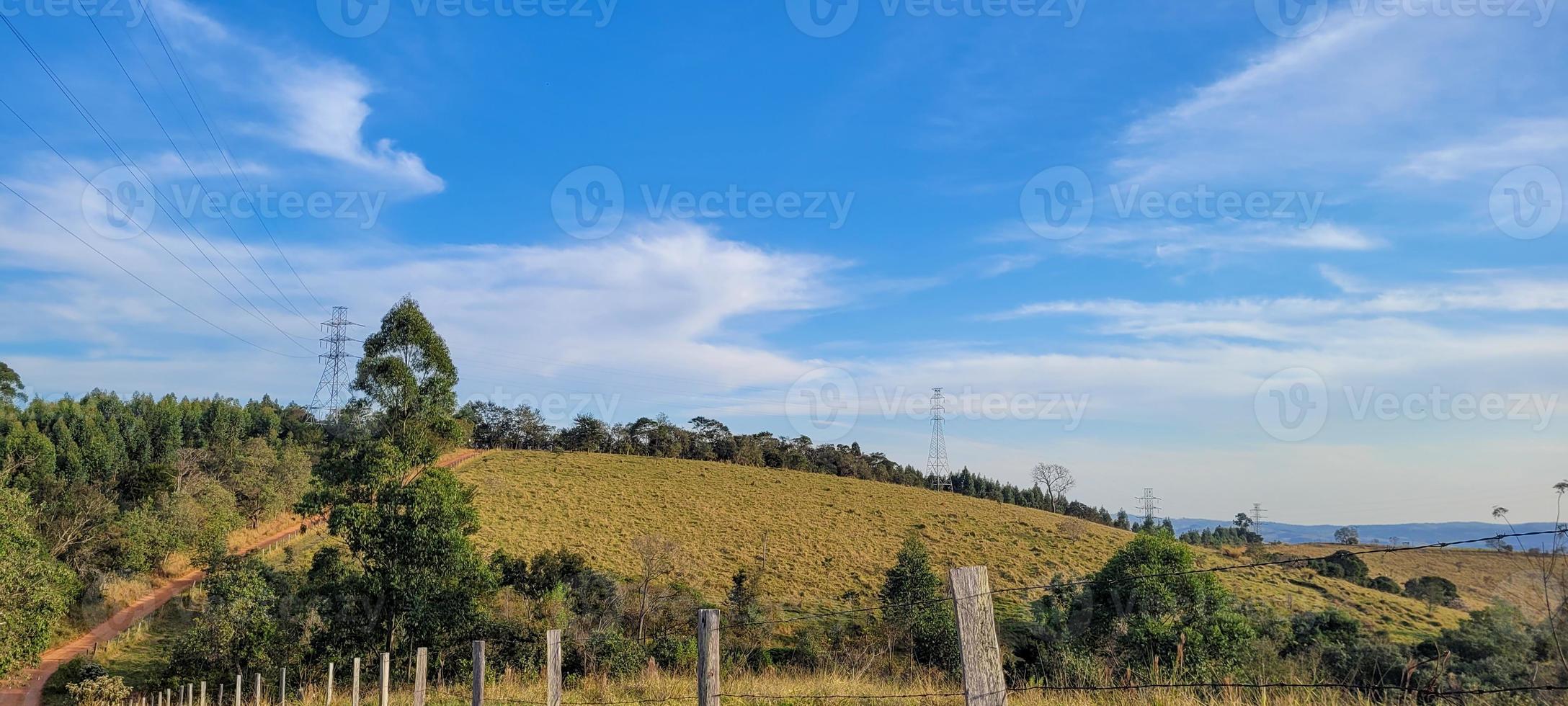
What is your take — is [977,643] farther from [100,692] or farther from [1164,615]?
[100,692]

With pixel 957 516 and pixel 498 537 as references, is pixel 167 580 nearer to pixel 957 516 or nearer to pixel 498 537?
pixel 498 537

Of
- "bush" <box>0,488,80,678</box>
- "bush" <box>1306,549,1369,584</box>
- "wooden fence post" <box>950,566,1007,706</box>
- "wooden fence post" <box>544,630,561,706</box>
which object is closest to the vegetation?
"bush" <box>0,488,80,678</box>

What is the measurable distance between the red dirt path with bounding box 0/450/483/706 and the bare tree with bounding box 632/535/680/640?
29.5ft

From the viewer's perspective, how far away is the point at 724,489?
65250 millimetres

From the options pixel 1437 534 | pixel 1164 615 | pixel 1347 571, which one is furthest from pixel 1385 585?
pixel 1164 615

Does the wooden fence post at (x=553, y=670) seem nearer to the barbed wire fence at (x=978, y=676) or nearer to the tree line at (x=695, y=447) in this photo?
the barbed wire fence at (x=978, y=676)

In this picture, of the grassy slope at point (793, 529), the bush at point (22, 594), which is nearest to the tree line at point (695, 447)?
the grassy slope at point (793, 529)

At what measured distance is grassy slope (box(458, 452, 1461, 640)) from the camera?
39.2 metres

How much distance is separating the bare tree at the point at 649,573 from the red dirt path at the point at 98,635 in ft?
29.5

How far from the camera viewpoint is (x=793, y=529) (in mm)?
53938

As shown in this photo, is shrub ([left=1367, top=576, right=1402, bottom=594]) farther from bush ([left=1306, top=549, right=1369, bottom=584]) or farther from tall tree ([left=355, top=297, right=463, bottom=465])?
tall tree ([left=355, top=297, right=463, bottom=465])

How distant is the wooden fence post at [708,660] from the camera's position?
248 inches

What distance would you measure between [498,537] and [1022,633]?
28711 millimetres

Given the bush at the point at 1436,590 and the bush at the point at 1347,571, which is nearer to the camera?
the bush at the point at 1436,590
